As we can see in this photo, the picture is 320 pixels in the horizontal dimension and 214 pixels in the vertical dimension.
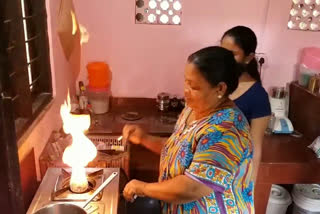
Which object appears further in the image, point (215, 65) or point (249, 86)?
point (249, 86)

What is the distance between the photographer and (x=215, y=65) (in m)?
0.97

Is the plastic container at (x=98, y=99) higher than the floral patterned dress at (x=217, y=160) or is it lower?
lower

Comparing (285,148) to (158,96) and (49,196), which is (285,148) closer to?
(158,96)

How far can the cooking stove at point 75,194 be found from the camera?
1138 millimetres

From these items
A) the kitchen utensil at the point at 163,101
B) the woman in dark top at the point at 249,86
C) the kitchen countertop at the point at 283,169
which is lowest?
Answer: the kitchen countertop at the point at 283,169

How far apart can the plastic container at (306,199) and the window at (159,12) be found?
139 centimetres

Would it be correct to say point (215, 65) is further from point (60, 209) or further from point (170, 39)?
point (170, 39)

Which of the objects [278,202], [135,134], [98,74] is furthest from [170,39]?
[278,202]

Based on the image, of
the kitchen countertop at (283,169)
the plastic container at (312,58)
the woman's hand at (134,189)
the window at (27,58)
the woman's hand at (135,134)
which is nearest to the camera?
the woman's hand at (134,189)

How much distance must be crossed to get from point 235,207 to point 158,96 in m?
1.35

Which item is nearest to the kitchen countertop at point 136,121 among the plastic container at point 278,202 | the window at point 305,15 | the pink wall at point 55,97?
the pink wall at point 55,97

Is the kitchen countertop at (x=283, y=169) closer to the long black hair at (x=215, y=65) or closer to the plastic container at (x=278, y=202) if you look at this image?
the plastic container at (x=278, y=202)

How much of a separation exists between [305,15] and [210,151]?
1768 mm

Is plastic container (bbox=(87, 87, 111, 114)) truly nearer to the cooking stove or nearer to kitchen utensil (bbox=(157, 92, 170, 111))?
kitchen utensil (bbox=(157, 92, 170, 111))
